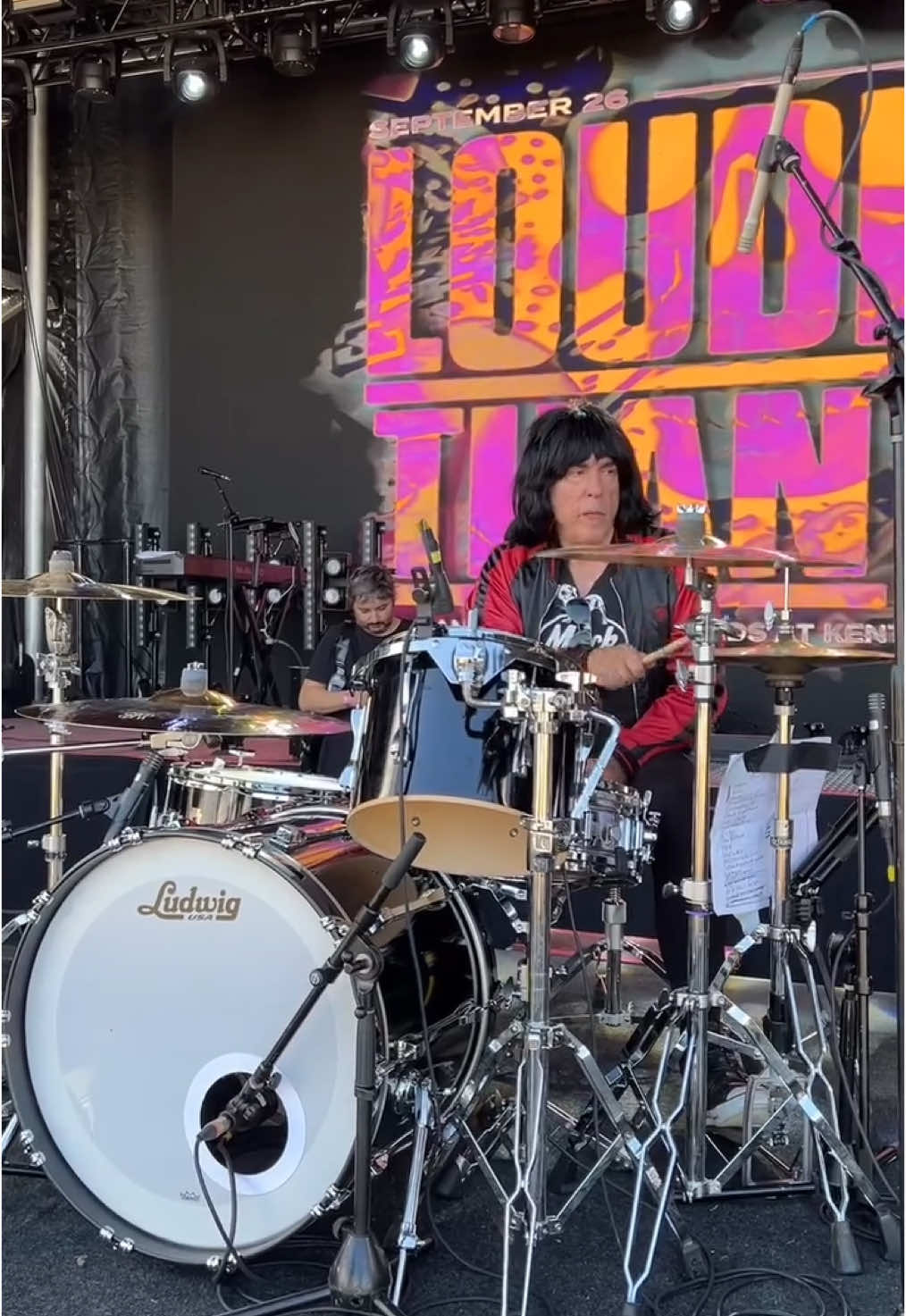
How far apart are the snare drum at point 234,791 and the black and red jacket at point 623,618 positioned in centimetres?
60

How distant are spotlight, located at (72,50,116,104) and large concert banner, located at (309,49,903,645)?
1511 millimetres

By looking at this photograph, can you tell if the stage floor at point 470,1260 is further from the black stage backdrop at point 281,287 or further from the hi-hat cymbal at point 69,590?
the black stage backdrop at point 281,287

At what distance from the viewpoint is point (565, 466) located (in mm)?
2797

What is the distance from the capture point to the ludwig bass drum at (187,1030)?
1.81 metres

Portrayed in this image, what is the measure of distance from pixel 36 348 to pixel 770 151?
20.6 feet

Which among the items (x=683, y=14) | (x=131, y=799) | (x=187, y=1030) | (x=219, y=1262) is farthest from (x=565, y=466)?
(x=683, y=14)

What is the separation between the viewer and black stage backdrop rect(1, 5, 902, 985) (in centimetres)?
626

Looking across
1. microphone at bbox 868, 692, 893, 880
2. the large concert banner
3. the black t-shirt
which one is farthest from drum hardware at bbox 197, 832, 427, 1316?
the large concert banner

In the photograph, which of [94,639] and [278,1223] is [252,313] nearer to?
[94,639]

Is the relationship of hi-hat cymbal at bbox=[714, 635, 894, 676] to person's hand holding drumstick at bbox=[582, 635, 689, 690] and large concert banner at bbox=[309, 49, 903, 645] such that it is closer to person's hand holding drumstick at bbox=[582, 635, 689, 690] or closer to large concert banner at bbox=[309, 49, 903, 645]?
person's hand holding drumstick at bbox=[582, 635, 689, 690]

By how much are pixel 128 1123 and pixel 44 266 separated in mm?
6432

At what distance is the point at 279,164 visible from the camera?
6898 mm

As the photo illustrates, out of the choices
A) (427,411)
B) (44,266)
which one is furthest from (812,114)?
(44,266)

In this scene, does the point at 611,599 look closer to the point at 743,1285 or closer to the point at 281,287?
the point at 743,1285
